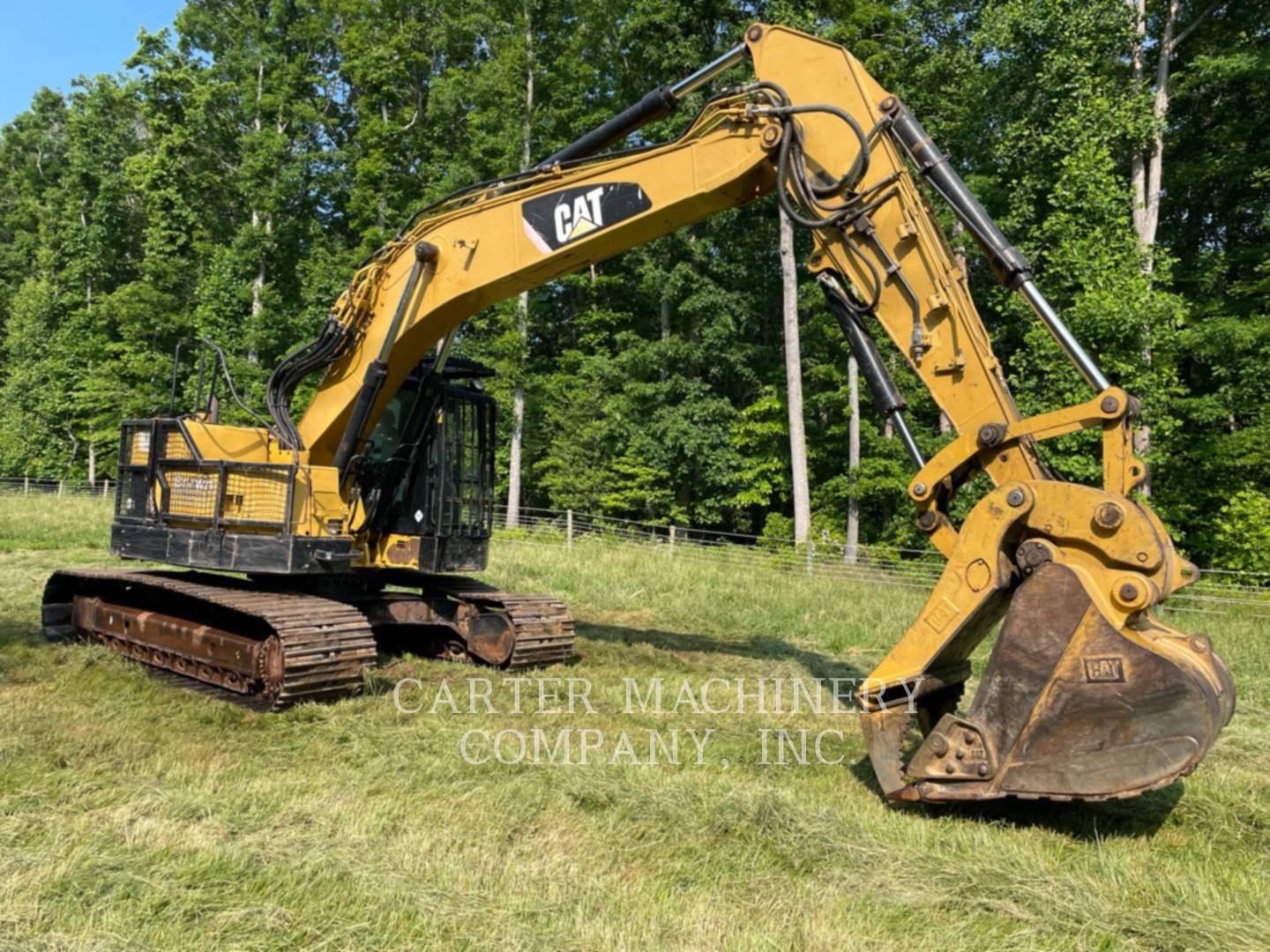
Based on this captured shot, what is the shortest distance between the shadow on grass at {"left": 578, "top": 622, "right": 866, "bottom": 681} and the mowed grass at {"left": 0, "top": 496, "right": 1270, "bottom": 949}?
2.07 meters

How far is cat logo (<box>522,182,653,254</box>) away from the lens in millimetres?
6102

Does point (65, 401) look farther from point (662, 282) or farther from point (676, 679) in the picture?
point (676, 679)

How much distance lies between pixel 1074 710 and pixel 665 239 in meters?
22.3

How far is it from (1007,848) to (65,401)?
40.1 meters

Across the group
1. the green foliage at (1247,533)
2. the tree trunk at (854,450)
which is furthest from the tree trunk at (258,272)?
the green foliage at (1247,533)

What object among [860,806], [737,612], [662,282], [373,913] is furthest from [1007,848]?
[662,282]

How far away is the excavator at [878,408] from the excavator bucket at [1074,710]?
0.04 ft

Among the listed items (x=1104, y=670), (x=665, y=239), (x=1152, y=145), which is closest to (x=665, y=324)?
(x=665, y=239)

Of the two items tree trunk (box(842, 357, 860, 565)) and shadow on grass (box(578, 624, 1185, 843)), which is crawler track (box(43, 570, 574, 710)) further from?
tree trunk (box(842, 357, 860, 565))

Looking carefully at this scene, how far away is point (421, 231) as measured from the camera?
23.6 feet

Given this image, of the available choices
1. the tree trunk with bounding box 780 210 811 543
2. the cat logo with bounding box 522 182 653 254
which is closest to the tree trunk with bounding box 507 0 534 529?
the tree trunk with bounding box 780 210 811 543

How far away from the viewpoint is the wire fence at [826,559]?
474 inches

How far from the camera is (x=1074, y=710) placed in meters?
3.94

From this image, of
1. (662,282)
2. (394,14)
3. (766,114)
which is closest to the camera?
(766,114)
